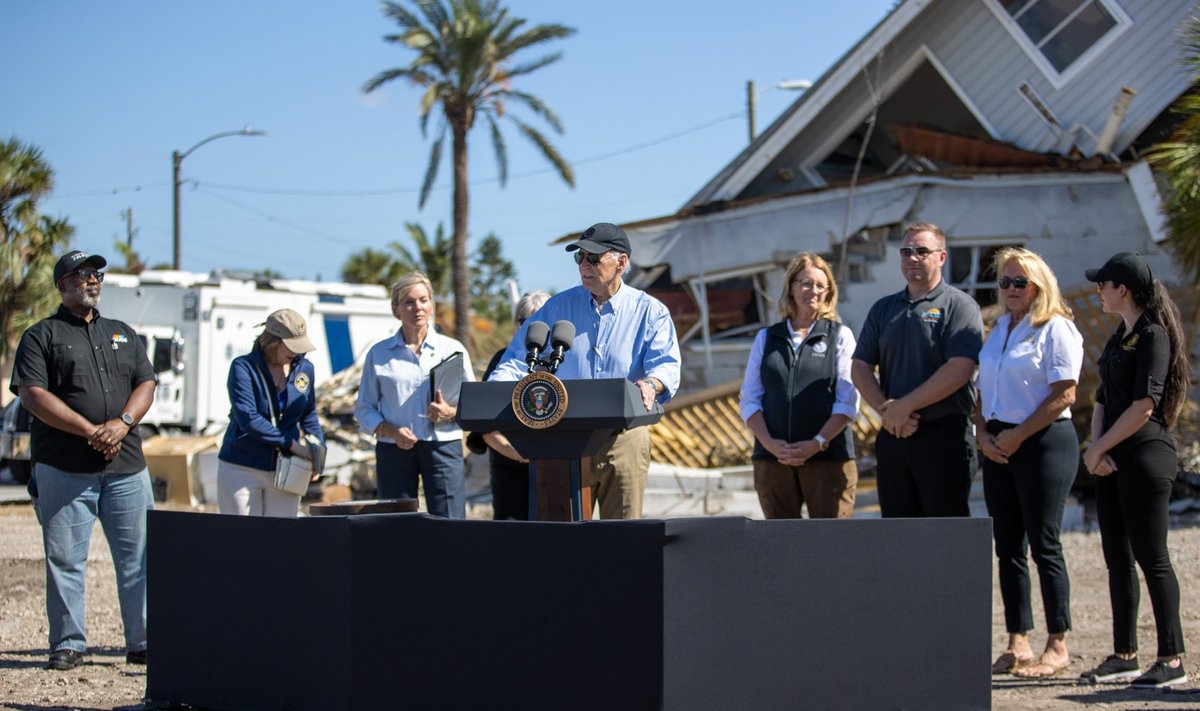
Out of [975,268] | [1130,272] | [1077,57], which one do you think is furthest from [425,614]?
[1077,57]

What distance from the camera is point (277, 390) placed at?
689 cm

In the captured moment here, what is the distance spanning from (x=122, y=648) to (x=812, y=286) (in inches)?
172

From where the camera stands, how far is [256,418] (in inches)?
265

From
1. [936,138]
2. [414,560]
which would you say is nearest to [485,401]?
[414,560]

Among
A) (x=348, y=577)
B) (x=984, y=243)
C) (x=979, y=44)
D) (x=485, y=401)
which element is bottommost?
(x=348, y=577)

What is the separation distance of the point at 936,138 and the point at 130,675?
13.5 m

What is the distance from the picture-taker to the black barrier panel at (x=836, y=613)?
4121mm

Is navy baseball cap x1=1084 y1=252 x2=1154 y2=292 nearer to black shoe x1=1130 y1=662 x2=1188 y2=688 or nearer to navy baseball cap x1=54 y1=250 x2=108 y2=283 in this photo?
black shoe x1=1130 y1=662 x2=1188 y2=688

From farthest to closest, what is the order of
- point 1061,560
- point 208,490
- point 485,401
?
1. point 208,490
2. point 1061,560
3. point 485,401

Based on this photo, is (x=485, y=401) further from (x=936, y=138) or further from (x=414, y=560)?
(x=936, y=138)

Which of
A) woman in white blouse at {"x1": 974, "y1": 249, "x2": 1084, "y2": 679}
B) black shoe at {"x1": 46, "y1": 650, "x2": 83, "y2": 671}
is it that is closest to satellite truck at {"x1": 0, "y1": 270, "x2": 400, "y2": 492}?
black shoe at {"x1": 46, "y1": 650, "x2": 83, "y2": 671}

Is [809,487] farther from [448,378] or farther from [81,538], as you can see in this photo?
[81,538]

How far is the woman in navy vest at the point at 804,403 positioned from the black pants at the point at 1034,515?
0.76 m

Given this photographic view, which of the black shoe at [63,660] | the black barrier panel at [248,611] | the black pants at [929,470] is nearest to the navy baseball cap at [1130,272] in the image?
the black pants at [929,470]
